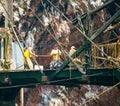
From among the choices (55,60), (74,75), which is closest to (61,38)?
(55,60)

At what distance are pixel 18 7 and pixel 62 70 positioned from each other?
24.4 m

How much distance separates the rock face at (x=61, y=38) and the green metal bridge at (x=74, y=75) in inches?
522

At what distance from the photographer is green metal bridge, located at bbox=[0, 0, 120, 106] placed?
14.3 metres

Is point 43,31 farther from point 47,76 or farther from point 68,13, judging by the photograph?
point 47,76

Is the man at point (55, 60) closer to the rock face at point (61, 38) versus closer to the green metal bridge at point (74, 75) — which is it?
the green metal bridge at point (74, 75)

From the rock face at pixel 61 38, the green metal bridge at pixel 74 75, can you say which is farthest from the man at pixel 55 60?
the rock face at pixel 61 38

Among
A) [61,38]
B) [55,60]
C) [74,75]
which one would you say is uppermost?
[61,38]

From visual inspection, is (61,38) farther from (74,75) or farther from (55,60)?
(74,75)

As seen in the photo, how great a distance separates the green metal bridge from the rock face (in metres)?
13.3

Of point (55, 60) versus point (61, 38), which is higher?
point (61, 38)

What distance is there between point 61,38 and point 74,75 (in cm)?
2108

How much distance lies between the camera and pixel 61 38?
36.8 metres

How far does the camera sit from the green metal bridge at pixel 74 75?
46.8ft

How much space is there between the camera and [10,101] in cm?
2061
